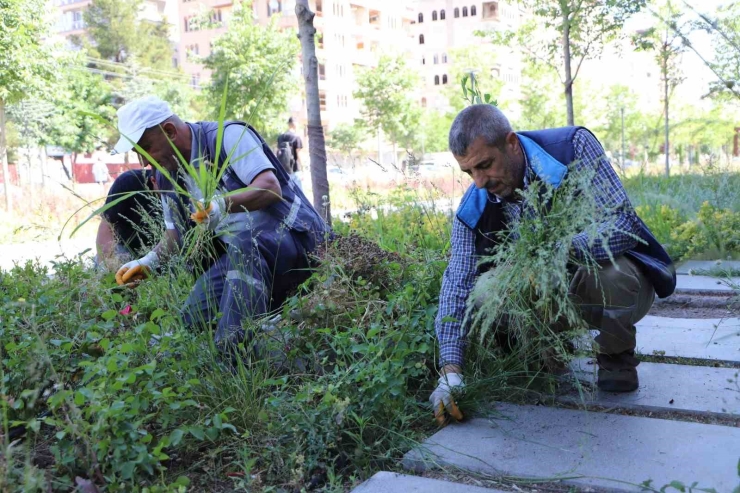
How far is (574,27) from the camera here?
9.84 m

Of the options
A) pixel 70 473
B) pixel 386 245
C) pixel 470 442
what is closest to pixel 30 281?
pixel 386 245

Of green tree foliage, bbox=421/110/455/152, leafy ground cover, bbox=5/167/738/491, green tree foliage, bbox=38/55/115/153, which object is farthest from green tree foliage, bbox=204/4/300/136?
green tree foliage, bbox=421/110/455/152

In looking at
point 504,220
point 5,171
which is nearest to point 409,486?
point 504,220

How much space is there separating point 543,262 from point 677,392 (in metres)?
0.93

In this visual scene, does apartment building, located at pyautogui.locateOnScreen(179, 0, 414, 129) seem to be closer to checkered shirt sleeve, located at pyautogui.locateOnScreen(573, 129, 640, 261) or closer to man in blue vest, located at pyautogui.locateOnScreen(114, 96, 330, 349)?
man in blue vest, located at pyautogui.locateOnScreen(114, 96, 330, 349)

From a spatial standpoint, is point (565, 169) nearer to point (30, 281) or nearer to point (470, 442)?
point (470, 442)

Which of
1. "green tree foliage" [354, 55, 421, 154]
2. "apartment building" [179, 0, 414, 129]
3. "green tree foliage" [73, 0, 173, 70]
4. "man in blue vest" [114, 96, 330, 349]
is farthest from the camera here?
"apartment building" [179, 0, 414, 129]

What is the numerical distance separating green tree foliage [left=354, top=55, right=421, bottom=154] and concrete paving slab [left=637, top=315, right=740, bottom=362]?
32.4 metres

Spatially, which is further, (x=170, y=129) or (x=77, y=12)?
(x=77, y=12)

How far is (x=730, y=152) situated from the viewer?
805 centimetres

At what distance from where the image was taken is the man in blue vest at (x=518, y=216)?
254 cm

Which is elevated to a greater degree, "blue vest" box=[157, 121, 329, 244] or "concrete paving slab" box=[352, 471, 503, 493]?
"blue vest" box=[157, 121, 329, 244]

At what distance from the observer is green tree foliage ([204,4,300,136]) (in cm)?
2172

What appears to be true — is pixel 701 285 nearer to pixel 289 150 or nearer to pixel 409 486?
pixel 409 486
